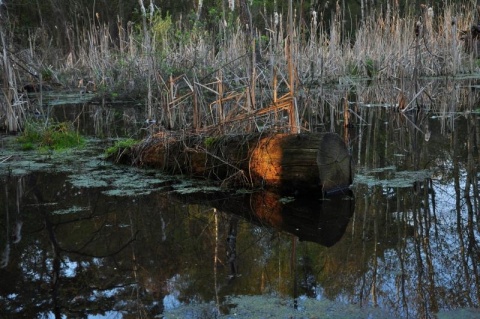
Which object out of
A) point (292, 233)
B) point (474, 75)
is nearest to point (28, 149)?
point (292, 233)

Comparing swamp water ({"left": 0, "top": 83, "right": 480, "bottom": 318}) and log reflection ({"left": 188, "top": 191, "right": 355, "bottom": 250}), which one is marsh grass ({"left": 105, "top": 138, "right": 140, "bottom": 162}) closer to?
swamp water ({"left": 0, "top": 83, "right": 480, "bottom": 318})

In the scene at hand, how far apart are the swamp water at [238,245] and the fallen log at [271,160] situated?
0.13m

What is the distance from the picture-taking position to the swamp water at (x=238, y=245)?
2.43 m

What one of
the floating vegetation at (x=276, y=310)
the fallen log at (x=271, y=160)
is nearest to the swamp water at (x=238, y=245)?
the floating vegetation at (x=276, y=310)

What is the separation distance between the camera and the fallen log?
400 cm

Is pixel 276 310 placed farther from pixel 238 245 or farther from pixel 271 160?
pixel 271 160

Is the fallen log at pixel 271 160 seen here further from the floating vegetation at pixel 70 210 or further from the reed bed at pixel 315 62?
the reed bed at pixel 315 62

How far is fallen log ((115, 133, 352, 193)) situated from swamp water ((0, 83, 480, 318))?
127 millimetres

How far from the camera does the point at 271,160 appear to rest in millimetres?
4148

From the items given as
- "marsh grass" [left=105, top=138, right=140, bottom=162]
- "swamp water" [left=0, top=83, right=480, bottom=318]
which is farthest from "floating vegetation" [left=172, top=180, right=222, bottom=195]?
"marsh grass" [left=105, top=138, right=140, bottom=162]

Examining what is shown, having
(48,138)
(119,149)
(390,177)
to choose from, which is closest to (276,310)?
(390,177)

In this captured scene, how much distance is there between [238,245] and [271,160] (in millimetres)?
1132

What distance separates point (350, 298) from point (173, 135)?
8.90ft

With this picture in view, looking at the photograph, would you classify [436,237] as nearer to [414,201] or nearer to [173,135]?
[414,201]
